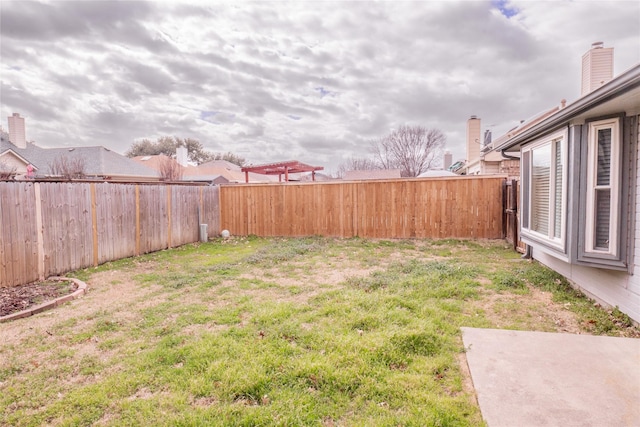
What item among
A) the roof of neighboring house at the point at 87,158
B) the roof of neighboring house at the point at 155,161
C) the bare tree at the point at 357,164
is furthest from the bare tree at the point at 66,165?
the bare tree at the point at 357,164

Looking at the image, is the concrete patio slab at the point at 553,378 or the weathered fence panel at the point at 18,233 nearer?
the concrete patio slab at the point at 553,378

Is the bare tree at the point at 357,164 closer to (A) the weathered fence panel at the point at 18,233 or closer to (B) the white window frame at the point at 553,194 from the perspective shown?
(B) the white window frame at the point at 553,194

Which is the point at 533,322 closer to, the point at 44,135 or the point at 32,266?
the point at 32,266

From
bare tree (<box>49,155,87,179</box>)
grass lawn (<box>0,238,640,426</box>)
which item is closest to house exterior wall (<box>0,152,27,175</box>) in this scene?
bare tree (<box>49,155,87,179</box>)

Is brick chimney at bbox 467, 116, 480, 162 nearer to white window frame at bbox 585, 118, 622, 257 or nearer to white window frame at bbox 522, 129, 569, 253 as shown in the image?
white window frame at bbox 522, 129, 569, 253

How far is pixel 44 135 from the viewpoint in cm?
2462

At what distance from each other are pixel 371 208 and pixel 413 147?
820 inches

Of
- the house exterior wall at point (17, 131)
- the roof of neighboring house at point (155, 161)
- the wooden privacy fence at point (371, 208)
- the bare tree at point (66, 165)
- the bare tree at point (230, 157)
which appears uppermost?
the bare tree at point (230, 157)

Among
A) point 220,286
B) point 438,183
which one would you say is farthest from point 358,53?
point 220,286

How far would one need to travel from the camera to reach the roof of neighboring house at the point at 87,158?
18656mm

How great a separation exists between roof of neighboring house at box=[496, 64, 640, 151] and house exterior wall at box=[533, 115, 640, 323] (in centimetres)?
46

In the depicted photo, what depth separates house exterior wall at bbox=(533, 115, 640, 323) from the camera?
3354mm

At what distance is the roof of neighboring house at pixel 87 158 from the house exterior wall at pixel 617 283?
2106 centimetres

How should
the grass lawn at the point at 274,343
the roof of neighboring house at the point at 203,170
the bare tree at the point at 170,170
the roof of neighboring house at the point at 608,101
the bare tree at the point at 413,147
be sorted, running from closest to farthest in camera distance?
the grass lawn at the point at 274,343 → the roof of neighboring house at the point at 608,101 → the bare tree at the point at 170,170 → the roof of neighboring house at the point at 203,170 → the bare tree at the point at 413,147
